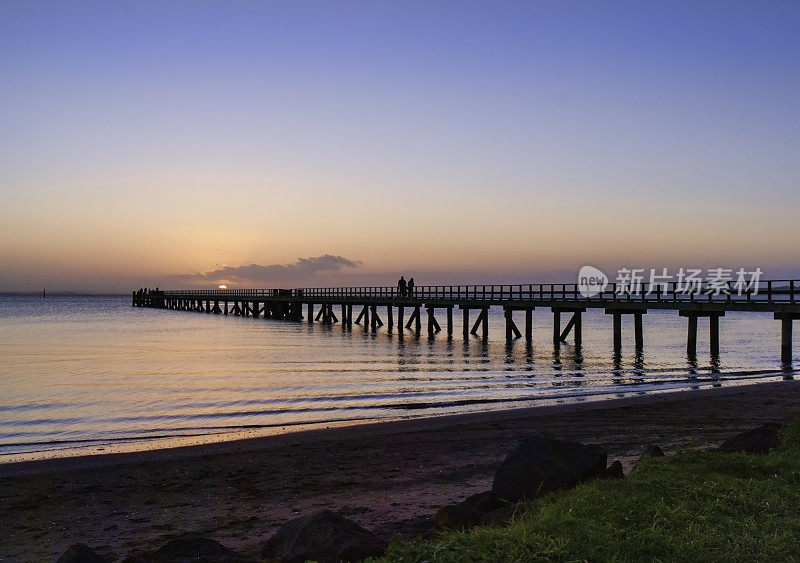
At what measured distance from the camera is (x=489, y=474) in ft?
34.1

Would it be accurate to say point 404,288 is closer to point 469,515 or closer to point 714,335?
point 714,335

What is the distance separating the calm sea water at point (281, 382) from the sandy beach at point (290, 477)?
8.82 feet

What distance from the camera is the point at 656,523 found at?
5527 mm

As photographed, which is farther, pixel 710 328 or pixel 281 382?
pixel 710 328

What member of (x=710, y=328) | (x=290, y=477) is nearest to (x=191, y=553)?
(x=290, y=477)

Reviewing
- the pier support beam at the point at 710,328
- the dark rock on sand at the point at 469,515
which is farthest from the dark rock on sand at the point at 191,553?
the pier support beam at the point at 710,328

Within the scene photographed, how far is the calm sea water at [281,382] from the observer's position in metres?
17.2

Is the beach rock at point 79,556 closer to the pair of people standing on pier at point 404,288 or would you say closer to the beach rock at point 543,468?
the beach rock at point 543,468

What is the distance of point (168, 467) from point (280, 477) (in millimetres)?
2298

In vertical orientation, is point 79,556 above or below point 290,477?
above

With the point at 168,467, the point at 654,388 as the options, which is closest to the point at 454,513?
the point at 168,467

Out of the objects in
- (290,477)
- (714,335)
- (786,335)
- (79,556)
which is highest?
(79,556)

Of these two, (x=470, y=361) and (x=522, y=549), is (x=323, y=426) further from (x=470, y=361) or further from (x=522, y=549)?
(x=470, y=361)

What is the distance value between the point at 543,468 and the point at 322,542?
2787mm
